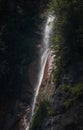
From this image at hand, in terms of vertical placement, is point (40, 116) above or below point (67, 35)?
below

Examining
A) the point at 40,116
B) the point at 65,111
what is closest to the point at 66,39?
the point at 65,111

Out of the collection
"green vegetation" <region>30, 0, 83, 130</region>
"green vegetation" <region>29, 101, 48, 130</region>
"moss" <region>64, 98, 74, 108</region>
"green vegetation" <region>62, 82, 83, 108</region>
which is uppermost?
"green vegetation" <region>30, 0, 83, 130</region>

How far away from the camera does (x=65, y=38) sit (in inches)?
550

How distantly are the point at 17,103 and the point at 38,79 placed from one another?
5.49ft

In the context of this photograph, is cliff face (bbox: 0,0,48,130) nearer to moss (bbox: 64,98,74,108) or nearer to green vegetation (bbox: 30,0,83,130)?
green vegetation (bbox: 30,0,83,130)

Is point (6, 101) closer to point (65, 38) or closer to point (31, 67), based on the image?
point (31, 67)

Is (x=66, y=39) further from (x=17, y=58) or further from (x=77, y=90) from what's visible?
(x=17, y=58)

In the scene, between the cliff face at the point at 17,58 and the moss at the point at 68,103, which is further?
the cliff face at the point at 17,58

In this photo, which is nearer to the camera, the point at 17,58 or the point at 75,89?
Answer: the point at 75,89

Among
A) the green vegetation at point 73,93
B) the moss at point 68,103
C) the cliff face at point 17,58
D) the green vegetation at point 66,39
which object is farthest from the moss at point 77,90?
the cliff face at point 17,58

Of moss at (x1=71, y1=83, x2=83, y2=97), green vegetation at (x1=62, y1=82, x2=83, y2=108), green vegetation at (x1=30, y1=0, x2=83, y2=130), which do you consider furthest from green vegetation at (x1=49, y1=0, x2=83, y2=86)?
moss at (x1=71, y1=83, x2=83, y2=97)

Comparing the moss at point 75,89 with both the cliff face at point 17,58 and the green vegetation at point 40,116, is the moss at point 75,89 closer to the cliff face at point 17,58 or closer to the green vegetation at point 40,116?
the green vegetation at point 40,116

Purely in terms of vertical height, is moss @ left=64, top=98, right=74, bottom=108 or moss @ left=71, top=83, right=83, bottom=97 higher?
moss @ left=71, top=83, right=83, bottom=97

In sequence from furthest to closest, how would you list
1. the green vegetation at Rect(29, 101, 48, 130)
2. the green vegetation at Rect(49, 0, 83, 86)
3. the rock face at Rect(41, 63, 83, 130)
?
the green vegetation at Rect(49, 0, 83, 86), the green vegetation at Rect(29, 101, 48, 130), the rock face at Rect(41, 63, 83, 130)
